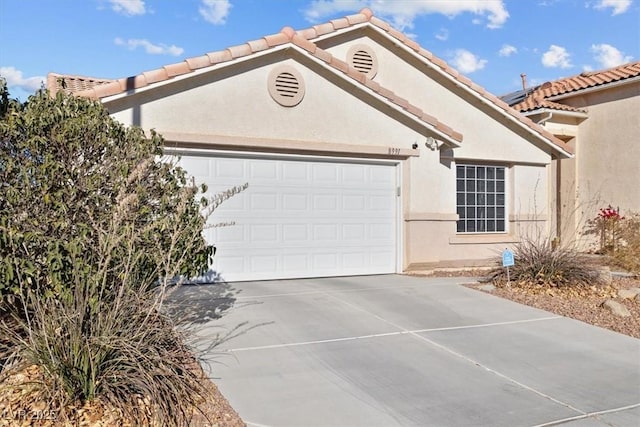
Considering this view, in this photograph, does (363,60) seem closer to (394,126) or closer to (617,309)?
(394,126)

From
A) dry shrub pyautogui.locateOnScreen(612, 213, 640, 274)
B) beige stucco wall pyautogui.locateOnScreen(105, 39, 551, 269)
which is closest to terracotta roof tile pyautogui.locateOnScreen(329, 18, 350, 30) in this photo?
beige stucco wall pyautogui.locateOnScreen(105, 39, 551, 269)

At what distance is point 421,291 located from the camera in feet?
30.7

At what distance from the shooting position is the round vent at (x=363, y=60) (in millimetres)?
12398

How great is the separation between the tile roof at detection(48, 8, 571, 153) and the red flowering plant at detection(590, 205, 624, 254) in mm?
2863

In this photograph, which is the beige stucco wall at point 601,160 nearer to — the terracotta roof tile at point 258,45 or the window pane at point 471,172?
A: the window pane at point 471,172

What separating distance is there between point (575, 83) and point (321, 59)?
1073 cm

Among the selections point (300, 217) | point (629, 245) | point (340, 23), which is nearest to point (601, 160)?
point (629, 245)

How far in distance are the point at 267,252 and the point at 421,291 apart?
9.67ft

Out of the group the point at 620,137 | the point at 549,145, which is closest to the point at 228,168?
the point at 549,145

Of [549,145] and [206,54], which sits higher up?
[206,54]

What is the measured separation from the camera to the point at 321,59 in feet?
32.9

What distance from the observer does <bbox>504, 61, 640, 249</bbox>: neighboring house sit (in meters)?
15.1

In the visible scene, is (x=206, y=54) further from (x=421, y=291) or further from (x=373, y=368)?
(x=373, y=368)

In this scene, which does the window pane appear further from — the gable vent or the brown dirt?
the brown dirt
